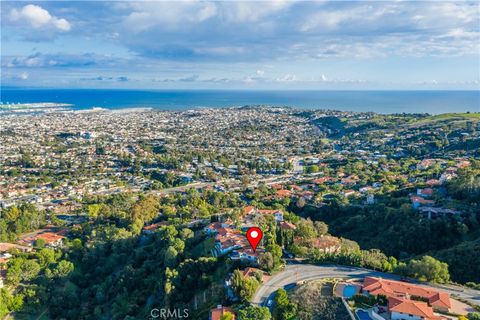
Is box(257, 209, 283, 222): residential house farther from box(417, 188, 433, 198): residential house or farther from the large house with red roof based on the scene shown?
the large house with red roof

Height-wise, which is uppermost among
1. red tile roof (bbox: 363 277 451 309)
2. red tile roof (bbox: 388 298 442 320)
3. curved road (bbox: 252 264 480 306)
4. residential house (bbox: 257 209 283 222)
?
red tile roof (bbox: 388 298 442 320)

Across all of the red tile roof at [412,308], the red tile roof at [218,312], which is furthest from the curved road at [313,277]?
the red tile roof at [412,308]

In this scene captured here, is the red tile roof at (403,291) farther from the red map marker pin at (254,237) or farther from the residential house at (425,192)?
the residential house at (425,192)

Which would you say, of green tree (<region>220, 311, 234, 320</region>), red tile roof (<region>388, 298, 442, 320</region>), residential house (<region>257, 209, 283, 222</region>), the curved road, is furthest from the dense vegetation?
green tree (<region>220, 311, 234, 320</region>)

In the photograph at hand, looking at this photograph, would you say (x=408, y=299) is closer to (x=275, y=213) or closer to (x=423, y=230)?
(x=423, y=230)

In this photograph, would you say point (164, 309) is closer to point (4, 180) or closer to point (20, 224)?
point (20, 224)

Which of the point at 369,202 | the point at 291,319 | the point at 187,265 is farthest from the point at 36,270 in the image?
the point at 369,202
